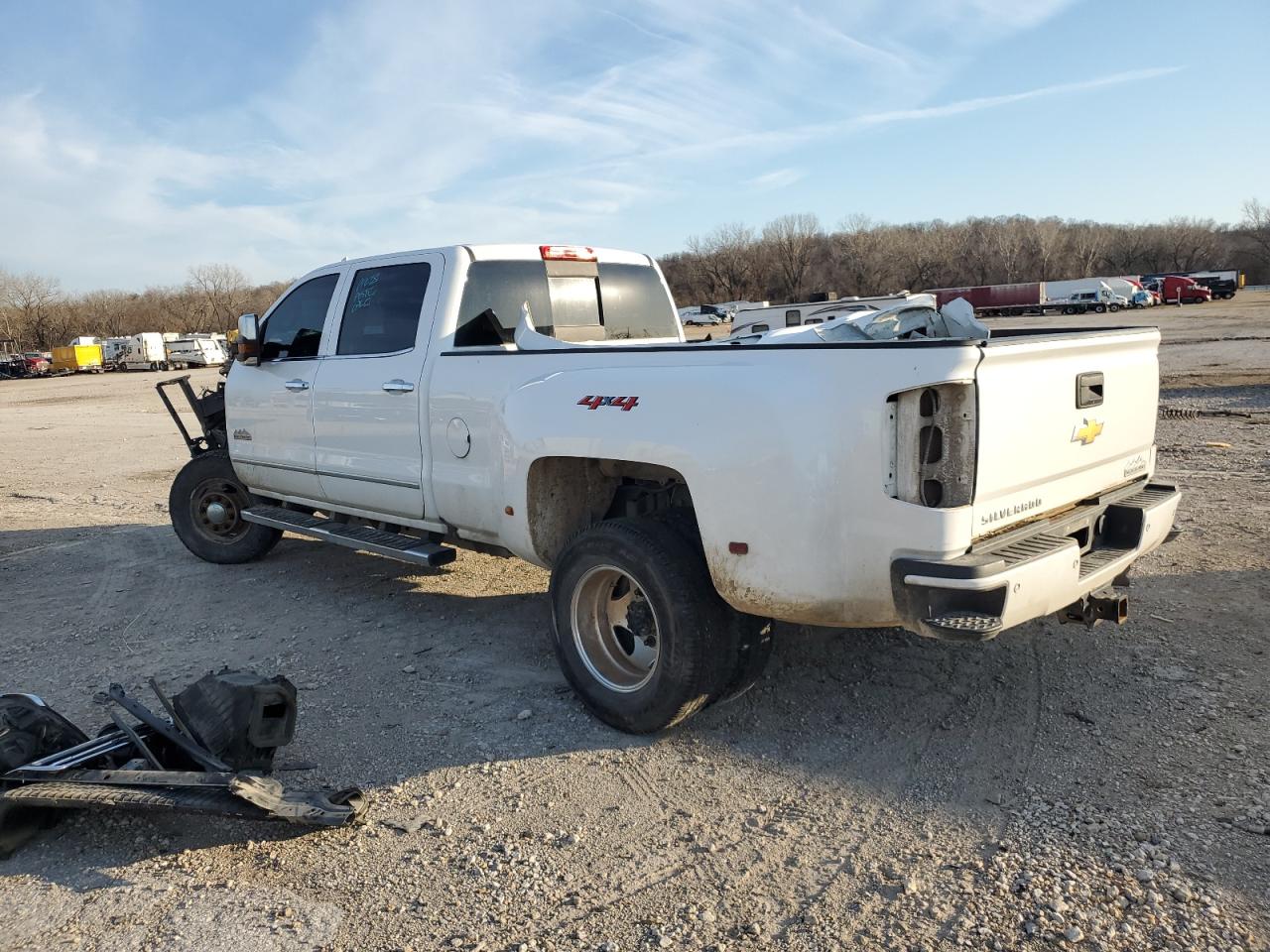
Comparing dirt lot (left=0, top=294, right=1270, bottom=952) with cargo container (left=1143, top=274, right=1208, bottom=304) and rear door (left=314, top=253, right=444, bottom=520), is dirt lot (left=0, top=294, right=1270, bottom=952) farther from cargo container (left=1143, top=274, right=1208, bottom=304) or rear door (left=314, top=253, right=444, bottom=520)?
cargo container (left=1143, top=274, right=1208, bottom=304)

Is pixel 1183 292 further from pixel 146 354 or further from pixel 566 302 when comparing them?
pixel 566 302

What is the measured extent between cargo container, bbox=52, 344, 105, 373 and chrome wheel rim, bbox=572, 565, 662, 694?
58543 mm

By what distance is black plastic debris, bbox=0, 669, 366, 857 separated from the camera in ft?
10.6

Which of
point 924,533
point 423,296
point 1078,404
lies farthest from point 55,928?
point 1078,404

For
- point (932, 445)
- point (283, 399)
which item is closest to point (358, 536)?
point (283, 399)

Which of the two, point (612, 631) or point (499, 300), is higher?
point (499, 300)

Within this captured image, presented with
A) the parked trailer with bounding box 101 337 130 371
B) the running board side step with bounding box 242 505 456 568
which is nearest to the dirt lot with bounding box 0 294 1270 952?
the running board side step with bounding box 242 505 456 568

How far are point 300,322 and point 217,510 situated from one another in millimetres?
1868

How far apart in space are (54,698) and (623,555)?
3.09 metres

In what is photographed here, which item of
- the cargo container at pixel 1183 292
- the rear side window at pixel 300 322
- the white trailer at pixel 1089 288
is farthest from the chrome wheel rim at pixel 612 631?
the cargo container at pixel 1183 292

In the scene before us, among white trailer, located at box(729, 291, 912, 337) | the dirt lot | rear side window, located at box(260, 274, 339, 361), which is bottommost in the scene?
the dirt lot

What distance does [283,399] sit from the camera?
634cm

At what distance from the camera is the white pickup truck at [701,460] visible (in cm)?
322

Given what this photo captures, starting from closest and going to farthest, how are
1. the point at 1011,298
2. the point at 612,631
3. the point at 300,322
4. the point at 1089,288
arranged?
the point at 612,631 < the point at 300,322 < the point at 1089,288 < the point at 1011,298
